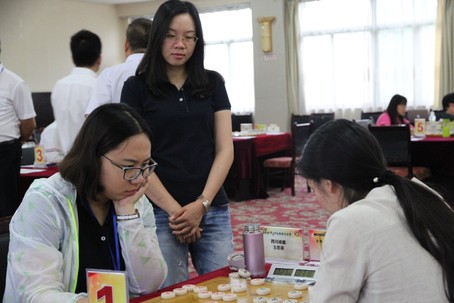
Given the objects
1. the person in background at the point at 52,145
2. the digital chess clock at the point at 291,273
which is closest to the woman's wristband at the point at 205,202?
the digital chess clock at the point at 291,273

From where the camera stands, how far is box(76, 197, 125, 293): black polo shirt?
1.67 meters

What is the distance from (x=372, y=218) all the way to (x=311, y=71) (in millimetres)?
9217

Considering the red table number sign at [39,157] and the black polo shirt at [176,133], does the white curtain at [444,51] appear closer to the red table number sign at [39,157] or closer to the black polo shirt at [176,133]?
the red table number sign at [39,157]

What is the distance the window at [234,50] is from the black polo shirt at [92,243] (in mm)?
9118

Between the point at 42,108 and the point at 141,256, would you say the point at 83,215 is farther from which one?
the point at 42,108

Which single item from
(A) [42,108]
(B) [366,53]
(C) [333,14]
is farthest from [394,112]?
(A) [42,108]

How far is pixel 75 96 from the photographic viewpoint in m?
3.77

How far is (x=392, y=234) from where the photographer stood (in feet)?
4.16

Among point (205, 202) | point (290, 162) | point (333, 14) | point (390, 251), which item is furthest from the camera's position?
point (333, 14)

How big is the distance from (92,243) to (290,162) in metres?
5.77

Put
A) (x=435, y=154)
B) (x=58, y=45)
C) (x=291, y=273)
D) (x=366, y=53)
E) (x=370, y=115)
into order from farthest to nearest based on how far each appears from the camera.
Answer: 1. (x=58, y=45)
2. (x=366, y=53)
3. (x=370, y=115)
4. (x=435, y=154)
5. (x=291, y=273)

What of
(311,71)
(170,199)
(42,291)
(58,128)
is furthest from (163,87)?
(311,71)

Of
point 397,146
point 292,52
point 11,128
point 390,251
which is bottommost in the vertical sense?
point 397,146

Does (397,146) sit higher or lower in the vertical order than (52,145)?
lower
